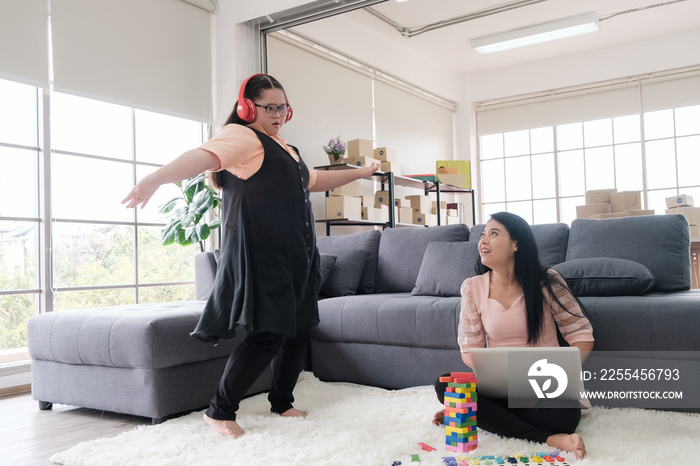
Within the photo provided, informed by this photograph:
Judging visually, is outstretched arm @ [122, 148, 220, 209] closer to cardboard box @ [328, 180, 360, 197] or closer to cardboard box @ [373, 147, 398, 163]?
cardboard box @ [328, 180, 360, 197]

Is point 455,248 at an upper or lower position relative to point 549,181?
lower

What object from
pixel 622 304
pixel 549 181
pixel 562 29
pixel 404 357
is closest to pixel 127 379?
pixel 404 357

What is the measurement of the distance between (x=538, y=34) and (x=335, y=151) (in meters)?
2.75

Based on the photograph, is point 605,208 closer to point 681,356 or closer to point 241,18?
point 681,356

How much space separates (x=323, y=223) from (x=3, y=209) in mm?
2871

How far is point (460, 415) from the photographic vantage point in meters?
1.89

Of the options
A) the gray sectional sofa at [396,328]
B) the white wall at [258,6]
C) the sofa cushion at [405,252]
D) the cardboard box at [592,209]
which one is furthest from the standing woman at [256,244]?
the cardboard box at [592,209]

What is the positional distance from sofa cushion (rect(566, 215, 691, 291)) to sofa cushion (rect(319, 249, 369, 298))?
1199mm

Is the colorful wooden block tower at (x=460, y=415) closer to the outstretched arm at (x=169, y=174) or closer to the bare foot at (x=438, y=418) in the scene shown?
the bare foot at (x=438, y=418)

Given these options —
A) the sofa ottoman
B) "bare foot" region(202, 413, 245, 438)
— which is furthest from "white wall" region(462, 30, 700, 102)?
"bare foot" region(202, 413, 245, 438)

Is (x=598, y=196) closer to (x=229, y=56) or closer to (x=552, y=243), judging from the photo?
(x=552, y=243)

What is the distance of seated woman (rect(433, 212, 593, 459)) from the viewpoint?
201 cm

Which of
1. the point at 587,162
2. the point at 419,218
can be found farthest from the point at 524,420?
the point at 587,162

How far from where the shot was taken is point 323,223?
5910 mm
